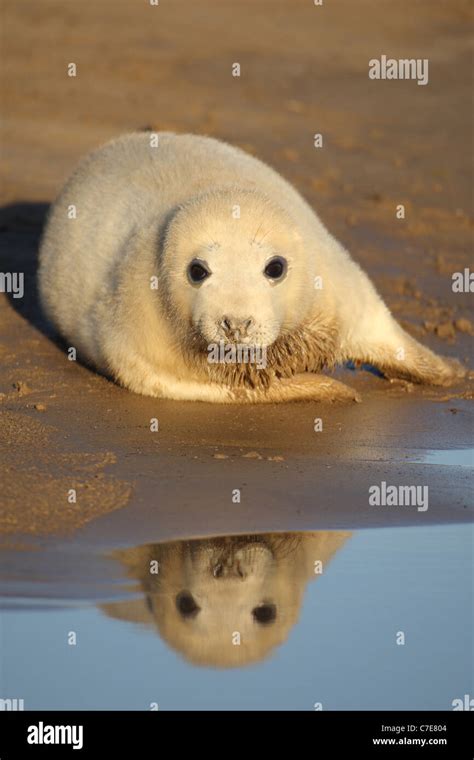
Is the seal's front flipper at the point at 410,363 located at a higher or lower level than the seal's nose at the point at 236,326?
higher

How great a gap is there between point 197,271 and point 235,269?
0.63ft

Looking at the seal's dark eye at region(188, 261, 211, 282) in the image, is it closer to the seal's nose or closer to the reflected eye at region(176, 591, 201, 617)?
the seal's nose

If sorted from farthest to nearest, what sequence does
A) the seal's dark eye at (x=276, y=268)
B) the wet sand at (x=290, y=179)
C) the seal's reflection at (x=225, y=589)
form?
the seal's dark eye at (x=276, y=268) → the wet sand at (x=290, y=179) → the seal's reflection at (x=225, y=589)

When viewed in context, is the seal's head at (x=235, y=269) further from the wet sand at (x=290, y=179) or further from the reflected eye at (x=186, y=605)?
the reflected eye at (x=186, y=605)

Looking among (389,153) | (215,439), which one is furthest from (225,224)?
(389,153)

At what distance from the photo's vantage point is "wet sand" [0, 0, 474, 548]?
6273mm

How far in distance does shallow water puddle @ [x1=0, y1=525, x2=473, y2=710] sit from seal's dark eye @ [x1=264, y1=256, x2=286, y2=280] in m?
1.60

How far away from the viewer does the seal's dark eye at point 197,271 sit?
23.1 feet

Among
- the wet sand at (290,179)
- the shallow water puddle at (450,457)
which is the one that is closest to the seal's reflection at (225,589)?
the wet sand at (290,179)

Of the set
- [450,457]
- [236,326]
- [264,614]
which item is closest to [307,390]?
[450,457]

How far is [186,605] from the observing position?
518cm

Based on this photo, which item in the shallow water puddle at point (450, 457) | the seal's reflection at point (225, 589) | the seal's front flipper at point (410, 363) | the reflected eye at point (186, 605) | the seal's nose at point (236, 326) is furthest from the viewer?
the seal's front flipper at point (410, 363)

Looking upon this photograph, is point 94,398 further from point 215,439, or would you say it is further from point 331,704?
point 331,704
